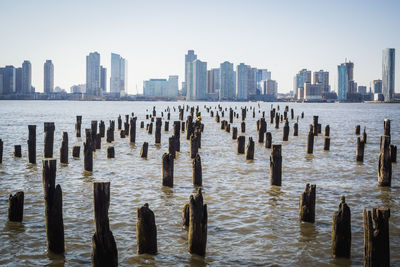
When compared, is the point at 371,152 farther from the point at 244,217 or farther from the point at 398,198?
the point at 244,217

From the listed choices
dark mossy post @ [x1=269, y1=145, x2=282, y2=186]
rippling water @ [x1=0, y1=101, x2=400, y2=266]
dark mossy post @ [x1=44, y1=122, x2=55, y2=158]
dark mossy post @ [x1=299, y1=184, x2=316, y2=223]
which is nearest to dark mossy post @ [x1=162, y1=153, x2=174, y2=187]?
rippling water @ [x1=0, y1=101, x2=400, y2=266]

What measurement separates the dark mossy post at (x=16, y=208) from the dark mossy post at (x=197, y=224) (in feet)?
14.9

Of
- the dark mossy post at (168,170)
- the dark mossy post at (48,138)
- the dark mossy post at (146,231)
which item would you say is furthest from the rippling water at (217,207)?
the dark mossy post at (48,138)

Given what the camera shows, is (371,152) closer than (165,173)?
No

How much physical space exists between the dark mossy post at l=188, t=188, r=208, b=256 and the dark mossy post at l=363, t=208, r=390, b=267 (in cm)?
287

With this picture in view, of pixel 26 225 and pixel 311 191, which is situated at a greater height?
pixel 311 191

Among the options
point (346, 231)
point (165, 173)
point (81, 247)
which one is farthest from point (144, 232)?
point (165, 173)

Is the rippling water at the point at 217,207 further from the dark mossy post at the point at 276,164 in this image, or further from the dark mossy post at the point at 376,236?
the dark mossy post at the point at 376,236

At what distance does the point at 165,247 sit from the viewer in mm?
9414

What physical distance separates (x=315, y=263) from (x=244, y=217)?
3.27 metres

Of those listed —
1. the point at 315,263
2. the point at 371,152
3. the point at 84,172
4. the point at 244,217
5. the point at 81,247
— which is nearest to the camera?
the point at 315,263

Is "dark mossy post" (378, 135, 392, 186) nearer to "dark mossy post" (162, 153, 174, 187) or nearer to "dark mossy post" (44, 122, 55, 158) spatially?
"dark mossy post" (162, 153, 174, 187)

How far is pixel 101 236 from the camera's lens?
7.75 meters

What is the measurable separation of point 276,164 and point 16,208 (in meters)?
8.12
